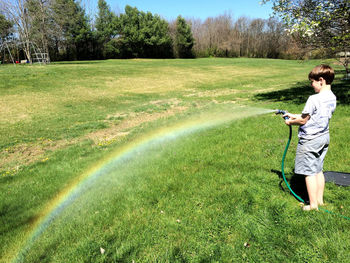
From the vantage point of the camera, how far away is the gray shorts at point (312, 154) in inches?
128

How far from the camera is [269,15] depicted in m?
12.5

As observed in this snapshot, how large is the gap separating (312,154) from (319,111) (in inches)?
26.1

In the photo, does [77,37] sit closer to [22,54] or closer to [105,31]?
[105,31]

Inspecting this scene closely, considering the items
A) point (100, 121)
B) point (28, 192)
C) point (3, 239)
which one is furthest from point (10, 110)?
point (3, 239)

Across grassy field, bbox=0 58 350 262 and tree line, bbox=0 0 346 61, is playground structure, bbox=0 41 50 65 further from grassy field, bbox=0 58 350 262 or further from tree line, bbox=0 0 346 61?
grassy field, bbox=0 58 350 262

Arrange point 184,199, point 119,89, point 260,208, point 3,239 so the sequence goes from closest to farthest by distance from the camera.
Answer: point 3,239, point 260,208, point 184,199, point 119,89

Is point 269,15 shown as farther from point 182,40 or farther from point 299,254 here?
point 182,40

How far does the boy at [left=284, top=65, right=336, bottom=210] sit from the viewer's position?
10.2 ft

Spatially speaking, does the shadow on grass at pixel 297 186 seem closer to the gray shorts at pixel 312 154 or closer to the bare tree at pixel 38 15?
the gray shorts at pixel 312 154

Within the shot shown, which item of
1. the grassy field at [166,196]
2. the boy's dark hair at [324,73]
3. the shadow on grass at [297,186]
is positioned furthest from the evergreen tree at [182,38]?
the boy's dark hair at [324,73]

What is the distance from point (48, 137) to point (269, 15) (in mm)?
13148

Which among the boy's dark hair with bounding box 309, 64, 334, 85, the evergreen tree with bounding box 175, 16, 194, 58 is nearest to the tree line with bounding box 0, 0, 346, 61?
the evergreen tree with bounding box 175, 16, 194, 58

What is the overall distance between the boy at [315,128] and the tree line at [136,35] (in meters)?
42.6

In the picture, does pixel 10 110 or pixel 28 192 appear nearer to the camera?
pixel 28 192
